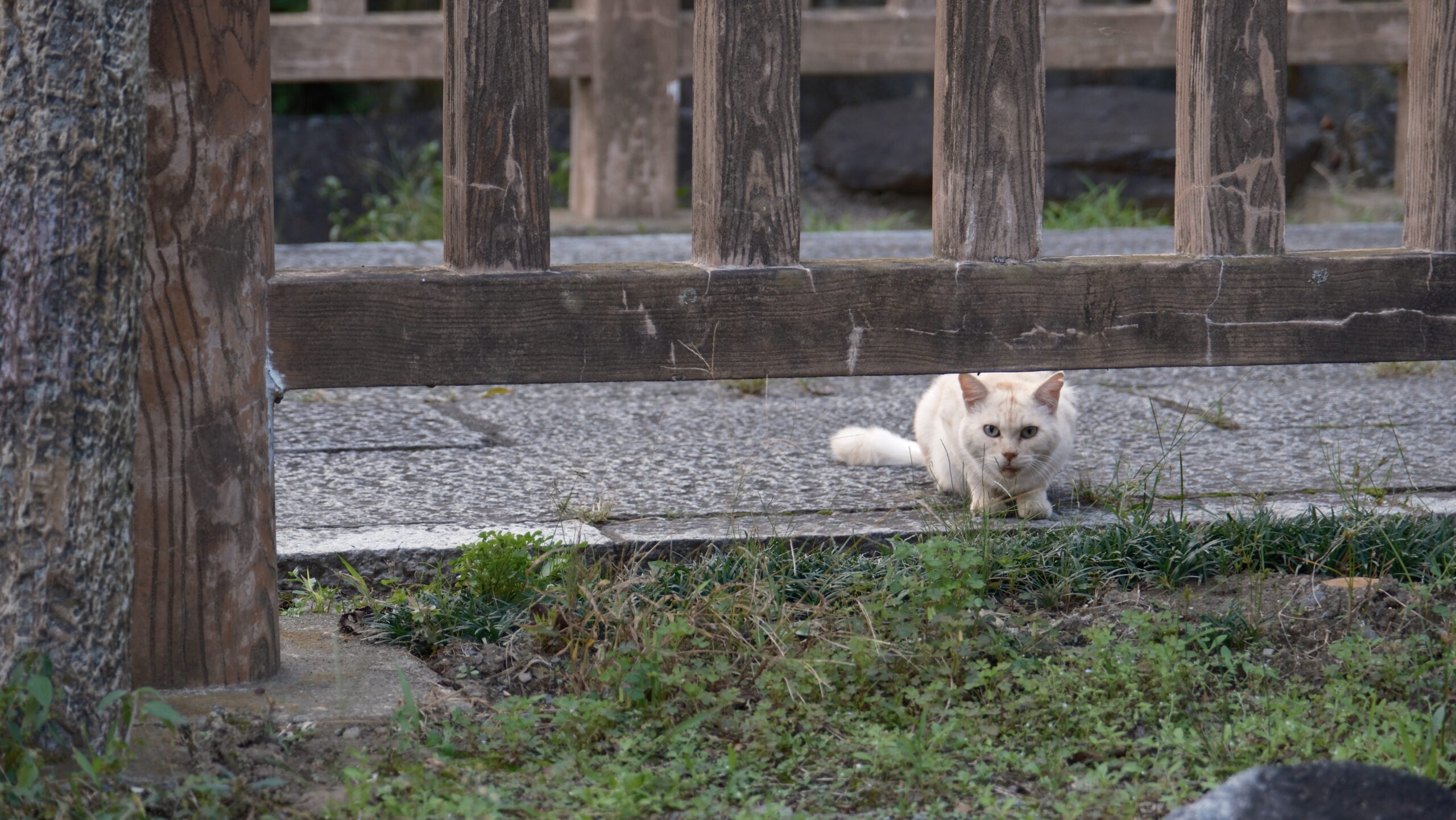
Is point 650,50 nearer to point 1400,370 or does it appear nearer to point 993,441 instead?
point 1400,370

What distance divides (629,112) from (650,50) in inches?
11.6

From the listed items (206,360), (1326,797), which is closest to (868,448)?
(206,360)

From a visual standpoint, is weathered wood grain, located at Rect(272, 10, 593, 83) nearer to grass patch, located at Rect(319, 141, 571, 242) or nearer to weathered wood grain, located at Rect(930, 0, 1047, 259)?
grass patch, located at Rect(319, 141, 571, 242)

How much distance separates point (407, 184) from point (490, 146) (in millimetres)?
5164

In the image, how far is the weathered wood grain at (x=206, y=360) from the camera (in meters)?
1.83

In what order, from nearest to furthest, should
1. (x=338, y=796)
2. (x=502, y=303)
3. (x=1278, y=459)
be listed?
(x=338, y=796), (x=502, y=303), (x=1278, y=459)

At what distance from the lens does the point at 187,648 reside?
1938 mm

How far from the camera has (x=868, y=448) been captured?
3.30 meters

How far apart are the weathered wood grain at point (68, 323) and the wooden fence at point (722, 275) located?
0.20 m

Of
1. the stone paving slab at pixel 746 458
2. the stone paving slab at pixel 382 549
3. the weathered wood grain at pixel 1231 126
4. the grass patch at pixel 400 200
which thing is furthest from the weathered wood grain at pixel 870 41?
the weathered wood grain at pixel 1231 126

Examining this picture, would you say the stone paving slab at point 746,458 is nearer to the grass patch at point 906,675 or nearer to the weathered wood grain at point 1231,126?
→ the grass patch at point 906,675

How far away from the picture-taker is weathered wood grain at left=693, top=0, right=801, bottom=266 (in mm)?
2092

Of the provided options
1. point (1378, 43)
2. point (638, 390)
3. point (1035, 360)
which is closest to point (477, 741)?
point (1035, 360)

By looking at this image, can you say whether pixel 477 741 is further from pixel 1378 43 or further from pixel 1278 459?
pixel 1378 43
